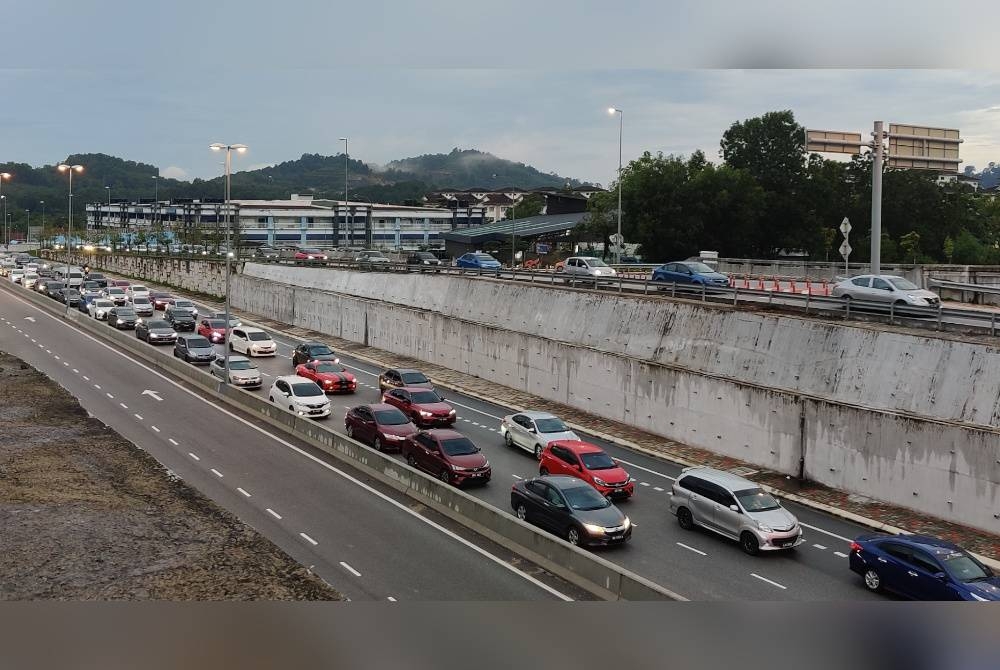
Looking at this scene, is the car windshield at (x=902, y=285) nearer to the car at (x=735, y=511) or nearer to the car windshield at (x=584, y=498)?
the car at (x=735, y=511)

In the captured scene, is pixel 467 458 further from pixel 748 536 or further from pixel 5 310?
pixel 5 310

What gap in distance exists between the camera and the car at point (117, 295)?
5995 cm

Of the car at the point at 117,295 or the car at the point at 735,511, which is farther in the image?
the car at the point at 117,295

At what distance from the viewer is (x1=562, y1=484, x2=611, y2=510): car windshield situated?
59.5 ft

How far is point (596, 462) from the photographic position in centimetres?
2178

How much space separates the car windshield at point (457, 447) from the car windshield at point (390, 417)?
3.22 metres

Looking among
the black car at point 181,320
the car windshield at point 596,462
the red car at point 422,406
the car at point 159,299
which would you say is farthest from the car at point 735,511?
the car at point 159,299

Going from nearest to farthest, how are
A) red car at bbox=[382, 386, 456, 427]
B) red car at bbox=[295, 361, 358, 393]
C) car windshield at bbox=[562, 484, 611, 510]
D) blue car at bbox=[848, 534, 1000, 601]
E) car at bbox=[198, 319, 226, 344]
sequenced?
blue car at bbox=[848, 534, 1000, 601] < car windshield at bbox=[562, 484, 611, 510] < red car at bbox=[382, 386, 456, 427] < red car at bbox=[295, 361, 358, 393] < car at bbox=[198, 319, 226, 344]

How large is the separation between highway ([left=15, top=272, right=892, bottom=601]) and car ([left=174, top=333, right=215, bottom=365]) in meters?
17.1

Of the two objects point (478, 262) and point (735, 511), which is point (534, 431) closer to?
point (735, 511)

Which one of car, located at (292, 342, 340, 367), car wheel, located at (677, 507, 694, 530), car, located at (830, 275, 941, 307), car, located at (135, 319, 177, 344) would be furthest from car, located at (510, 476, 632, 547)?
car, located at (135, 319, 177, 344)

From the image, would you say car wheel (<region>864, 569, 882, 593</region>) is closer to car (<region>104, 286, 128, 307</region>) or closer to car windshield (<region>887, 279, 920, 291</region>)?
car windshield (<region>887, 279, 920, 291</region>)

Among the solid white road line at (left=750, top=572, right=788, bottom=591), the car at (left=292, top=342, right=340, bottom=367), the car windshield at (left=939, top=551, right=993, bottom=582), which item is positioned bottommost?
the solid white road line at (left=750, top=572, right=788, bottom=591)

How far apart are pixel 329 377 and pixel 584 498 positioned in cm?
1761
